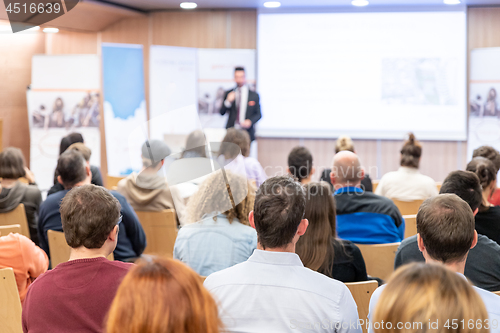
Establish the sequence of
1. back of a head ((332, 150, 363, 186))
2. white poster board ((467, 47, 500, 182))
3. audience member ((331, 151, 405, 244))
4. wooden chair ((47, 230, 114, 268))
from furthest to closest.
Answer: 1. white poster board ((467, 47, 500, 182))
2. back of a head ((332, 150, 363, 186))
3. audience member ((331, 151, 405, 244))
4. wooden chair ((47, 230, 114, 268))

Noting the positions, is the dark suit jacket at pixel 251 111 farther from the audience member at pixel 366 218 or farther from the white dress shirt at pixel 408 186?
the audience member at pixel 366 218

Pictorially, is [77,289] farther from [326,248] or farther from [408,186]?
[408,186]

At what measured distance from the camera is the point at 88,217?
1738 mm

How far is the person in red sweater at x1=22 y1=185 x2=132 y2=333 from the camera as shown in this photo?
59.8 inches

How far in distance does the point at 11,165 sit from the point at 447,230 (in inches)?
126

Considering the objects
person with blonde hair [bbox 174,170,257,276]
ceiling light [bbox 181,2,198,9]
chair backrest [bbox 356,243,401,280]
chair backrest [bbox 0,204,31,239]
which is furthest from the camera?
ceiling light [bbox 181,2,198,9]

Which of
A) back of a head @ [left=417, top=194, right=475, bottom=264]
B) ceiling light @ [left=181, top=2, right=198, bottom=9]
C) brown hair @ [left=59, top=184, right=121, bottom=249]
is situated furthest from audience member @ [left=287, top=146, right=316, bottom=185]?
ceiling light @ [left=181, top=2, right=198, bottom=9]

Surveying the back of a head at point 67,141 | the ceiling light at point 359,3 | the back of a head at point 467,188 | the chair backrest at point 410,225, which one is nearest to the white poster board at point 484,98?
the ceiling light at point 359,3

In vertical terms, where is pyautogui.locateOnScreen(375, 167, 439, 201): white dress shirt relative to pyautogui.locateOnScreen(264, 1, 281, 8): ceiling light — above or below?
below

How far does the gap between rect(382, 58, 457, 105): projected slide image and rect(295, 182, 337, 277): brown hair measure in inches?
210

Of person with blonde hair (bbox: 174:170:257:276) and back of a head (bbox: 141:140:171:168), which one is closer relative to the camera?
back of a head (bbox: 141:140:171:168)

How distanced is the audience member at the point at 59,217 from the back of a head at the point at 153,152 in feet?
4.46

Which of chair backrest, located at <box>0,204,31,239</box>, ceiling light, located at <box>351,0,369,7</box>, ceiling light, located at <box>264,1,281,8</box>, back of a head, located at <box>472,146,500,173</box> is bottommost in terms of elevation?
chair backrest, located at <box>0,204,31,239</box>

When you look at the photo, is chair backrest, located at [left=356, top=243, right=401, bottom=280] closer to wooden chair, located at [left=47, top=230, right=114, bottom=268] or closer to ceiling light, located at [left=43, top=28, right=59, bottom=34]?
wooden chair, located at [left=47, top=230, right=114, bottom=268]
